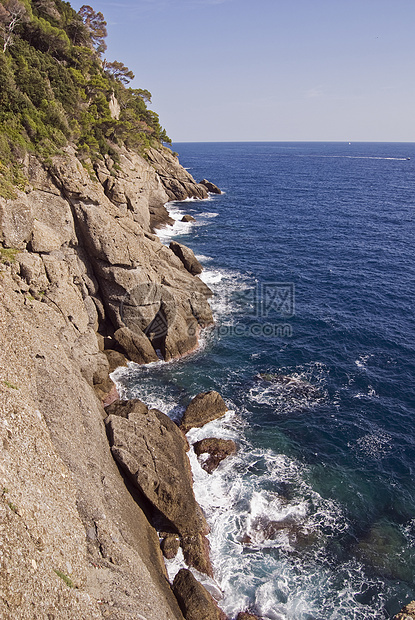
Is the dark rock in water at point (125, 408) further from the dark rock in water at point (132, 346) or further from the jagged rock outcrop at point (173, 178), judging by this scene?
the jagged rock outcrop at point (173, 178)

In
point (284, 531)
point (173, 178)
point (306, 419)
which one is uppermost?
point (173, 178)

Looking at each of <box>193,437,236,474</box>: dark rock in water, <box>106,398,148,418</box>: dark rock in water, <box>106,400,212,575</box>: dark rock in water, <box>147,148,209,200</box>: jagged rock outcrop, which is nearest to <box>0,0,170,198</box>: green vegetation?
<box>106,398,148,418</box>: dark rock in water

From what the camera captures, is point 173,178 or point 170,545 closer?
point 170,545

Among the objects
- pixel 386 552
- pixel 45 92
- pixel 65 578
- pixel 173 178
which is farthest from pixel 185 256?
pixel 173 178

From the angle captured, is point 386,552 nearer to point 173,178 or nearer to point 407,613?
point 407,613

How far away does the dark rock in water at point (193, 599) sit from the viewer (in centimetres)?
2100

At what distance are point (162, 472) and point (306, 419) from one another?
15.1 meters

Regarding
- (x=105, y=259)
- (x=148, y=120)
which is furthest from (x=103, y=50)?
(x=105, y=259)

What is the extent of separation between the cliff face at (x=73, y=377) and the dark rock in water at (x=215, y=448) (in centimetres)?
728

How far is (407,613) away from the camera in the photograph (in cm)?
2050

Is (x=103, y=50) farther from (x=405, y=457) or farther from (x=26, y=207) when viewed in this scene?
(x=405, y=457)

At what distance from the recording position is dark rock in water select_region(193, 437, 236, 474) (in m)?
31.3

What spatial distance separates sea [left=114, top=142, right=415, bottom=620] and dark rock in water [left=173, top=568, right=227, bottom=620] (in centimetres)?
111

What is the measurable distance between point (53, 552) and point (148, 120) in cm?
11054
